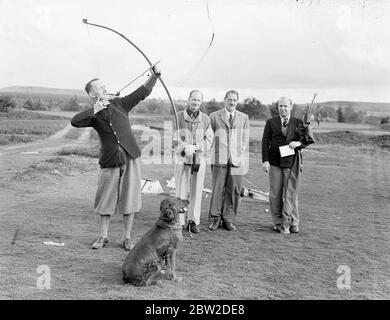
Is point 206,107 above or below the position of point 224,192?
above

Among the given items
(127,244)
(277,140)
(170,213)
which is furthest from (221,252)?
(277,140)

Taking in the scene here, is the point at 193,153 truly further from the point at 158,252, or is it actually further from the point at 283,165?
the point at 158,252

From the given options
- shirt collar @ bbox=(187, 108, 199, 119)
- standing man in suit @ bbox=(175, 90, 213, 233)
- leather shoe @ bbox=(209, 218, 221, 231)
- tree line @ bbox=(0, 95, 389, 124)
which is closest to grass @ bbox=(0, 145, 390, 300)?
leather shoe @ bbox=(209, 218, 221, 231)

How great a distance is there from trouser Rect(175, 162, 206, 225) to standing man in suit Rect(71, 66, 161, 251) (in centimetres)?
100

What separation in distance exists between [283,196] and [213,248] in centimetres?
151

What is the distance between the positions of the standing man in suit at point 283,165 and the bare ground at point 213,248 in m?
0.29

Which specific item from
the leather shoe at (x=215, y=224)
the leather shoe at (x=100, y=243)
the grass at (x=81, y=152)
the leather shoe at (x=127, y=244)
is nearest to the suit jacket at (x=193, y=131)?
the leather shoe at (x=215, y=224)

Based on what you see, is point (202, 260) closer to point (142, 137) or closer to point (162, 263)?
point (162, 263)

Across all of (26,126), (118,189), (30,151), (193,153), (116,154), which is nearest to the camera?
(116,154)

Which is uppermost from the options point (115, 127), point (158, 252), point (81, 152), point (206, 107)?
point (206, 107)

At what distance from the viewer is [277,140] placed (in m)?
7.04

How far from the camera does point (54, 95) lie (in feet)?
44.4

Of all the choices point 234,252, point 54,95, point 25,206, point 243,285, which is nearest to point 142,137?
point 54,95

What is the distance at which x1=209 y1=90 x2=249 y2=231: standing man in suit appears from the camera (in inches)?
282
